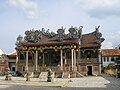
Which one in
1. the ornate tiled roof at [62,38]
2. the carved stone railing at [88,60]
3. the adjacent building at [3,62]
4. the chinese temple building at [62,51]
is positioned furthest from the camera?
the adjacent building at [3,62]

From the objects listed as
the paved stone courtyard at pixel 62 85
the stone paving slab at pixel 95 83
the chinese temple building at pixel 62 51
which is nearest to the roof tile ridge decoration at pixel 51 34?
the chinese temple building at pixel 62 51

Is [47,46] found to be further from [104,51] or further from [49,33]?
[104,51]

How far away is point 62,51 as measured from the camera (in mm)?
37531

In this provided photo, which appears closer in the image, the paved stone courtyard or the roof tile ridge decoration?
the paved stone courtyard

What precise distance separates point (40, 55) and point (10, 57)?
474 inches

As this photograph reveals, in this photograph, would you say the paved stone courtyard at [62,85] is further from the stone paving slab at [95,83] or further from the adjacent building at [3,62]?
the adjacent building at [3,62]

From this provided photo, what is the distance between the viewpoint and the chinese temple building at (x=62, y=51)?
3747 centimetres

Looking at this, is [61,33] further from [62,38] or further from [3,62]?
[3,62]

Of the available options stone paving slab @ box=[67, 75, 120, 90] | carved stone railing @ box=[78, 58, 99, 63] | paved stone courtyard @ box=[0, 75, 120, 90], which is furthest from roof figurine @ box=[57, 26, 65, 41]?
paved stone courtyard @ box=[0, 75, 120, 90]

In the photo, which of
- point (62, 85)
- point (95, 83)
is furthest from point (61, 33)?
point (62, 85)

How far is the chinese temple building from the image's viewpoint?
37.5 metres

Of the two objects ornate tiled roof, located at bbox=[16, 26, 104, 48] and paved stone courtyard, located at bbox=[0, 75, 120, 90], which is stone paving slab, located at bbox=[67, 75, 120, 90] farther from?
ornate tiled roof, located at bbox=[16, 26, 104, 48]

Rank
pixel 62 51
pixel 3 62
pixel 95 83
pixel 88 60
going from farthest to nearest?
pixel 3 62, pixel 88 60, pixel 62 51, pixel 95 83

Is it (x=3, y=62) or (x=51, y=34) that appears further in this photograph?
(x=3, y=62)
